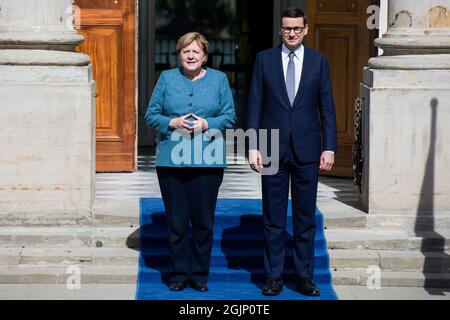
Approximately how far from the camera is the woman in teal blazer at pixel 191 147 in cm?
1023

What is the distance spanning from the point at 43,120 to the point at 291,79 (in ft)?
7.06

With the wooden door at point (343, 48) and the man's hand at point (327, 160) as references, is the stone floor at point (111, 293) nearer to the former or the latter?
the man's hand at point (327, 160)

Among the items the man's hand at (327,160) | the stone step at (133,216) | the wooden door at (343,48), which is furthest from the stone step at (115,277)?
A: the wooden door at (343,48)

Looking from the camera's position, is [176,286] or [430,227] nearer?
[176,286]

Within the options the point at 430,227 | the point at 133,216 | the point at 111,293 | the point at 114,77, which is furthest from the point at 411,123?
the point at 114,77

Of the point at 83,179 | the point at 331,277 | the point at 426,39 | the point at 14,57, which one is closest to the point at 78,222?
the point at 83,179

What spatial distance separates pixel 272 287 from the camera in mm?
10383

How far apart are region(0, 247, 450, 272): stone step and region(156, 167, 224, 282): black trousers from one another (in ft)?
1.78

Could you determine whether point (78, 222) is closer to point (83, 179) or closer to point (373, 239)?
point (83, 179)

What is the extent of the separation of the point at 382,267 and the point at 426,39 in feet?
6.21

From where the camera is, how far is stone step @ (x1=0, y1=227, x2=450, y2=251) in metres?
11.2

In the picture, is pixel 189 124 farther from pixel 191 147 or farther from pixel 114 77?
pixel 114 77

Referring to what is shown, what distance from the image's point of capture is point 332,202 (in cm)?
1230

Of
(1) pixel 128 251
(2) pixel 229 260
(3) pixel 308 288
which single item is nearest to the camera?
(3) pixel 308 288
